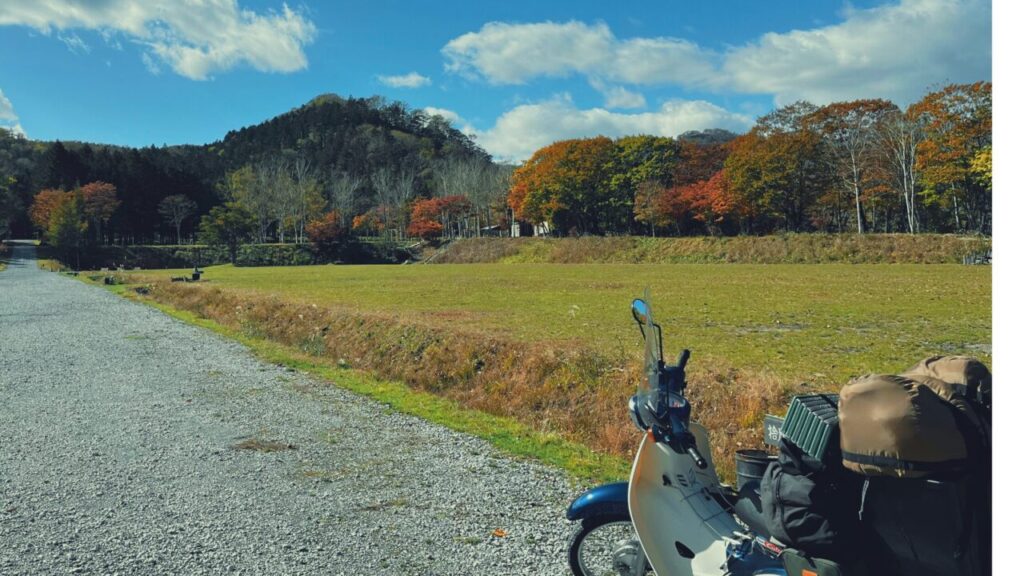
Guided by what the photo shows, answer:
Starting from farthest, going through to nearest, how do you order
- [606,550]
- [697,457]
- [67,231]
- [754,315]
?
[67,231]
[754,315]
[606,550]
[697,457]

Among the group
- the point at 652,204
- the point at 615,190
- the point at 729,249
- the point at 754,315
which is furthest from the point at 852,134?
the point at 754,315

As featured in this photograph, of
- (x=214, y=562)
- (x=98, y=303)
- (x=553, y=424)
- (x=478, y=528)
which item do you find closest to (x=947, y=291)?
(x=553, y=424)

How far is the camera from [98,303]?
101 feet

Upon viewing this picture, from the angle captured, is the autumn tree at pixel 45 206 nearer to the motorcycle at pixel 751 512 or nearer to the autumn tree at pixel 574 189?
the autumn tree at pixel 574 189

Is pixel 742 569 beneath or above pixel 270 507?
above

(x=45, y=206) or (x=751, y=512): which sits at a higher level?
(x=45, y=206)

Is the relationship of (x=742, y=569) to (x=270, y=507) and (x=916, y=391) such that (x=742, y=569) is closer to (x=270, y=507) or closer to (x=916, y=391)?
(x=916, y=391)

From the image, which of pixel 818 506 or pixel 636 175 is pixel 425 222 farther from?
pixel 818 506

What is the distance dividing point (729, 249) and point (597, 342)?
174 ft

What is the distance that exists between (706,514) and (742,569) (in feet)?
1.34

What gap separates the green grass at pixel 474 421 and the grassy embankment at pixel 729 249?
50.5 meters

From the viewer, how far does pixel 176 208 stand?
360 ft

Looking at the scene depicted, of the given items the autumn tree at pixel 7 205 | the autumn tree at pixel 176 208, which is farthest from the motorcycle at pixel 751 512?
the autumn tree at pixel 176 208

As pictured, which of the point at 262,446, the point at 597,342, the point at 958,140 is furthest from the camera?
the point at 958,140
